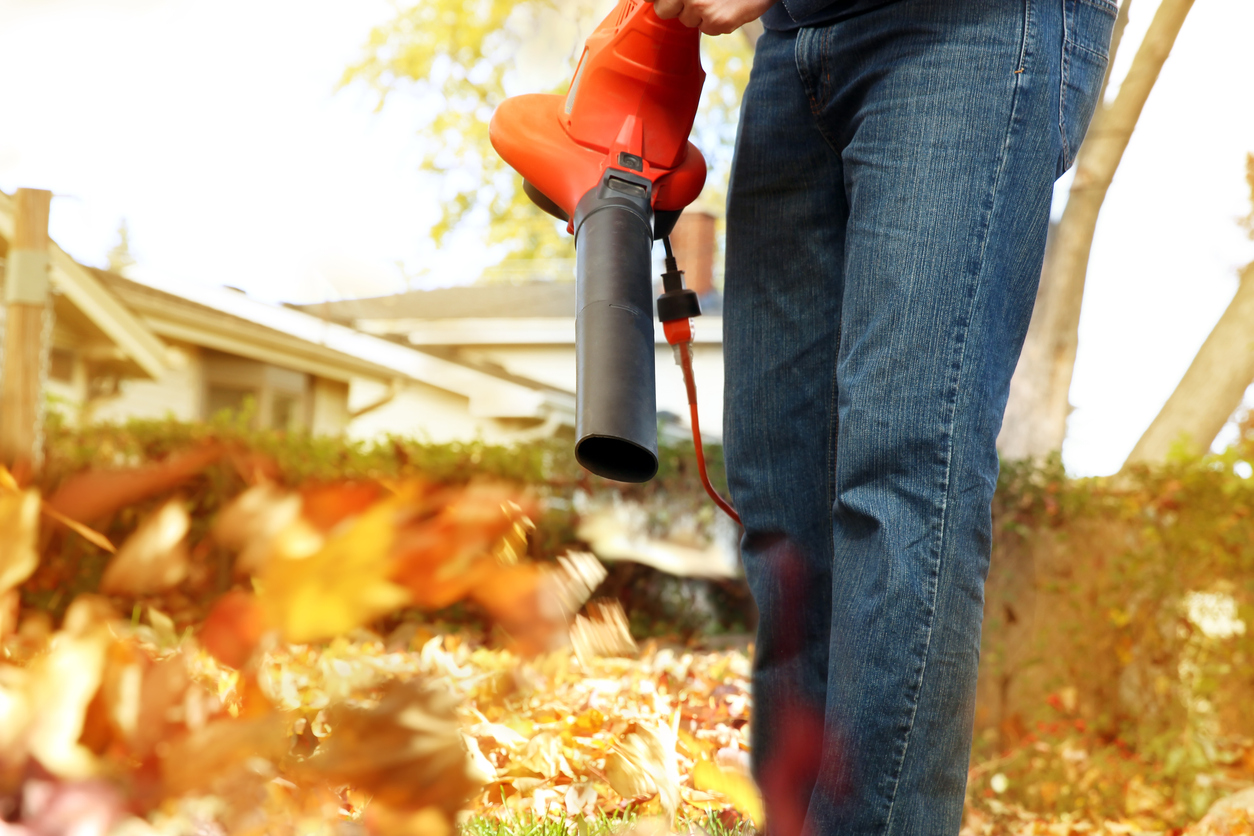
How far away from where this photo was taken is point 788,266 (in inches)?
55.9

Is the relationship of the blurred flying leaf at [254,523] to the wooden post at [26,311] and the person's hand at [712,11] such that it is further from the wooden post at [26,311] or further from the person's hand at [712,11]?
the wooden post at [26,311]

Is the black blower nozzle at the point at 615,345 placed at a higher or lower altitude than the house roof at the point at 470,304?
lower

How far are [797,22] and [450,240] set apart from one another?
15.6m

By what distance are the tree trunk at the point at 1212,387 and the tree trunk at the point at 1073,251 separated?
54 centimetres

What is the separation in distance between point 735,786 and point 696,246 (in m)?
12.6

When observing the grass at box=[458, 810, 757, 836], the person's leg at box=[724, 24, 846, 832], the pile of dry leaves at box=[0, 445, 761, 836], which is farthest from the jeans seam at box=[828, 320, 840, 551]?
the pile of dry leaves at box=[0, 445, 761, 836]

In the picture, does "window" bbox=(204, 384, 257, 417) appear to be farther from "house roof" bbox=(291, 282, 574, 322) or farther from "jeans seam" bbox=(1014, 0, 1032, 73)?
"jeans seam" bbox=(1014, 0, 1032, 73)

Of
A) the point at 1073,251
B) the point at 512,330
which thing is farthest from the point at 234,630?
the point at 512,330

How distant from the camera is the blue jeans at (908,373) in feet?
3.42

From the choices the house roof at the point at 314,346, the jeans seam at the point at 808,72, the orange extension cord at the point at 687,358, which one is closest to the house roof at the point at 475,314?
the house roof at the point at 314,346

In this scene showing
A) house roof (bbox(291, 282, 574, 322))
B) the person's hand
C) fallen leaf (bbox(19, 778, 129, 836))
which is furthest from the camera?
house roof (bbox(291, 282, 574, 322))

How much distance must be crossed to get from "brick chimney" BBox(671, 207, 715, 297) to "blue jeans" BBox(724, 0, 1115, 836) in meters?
12.2

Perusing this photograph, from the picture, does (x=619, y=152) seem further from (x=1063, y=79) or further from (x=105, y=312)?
(x=105, y=312)

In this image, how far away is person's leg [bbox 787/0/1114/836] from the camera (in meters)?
1.04
